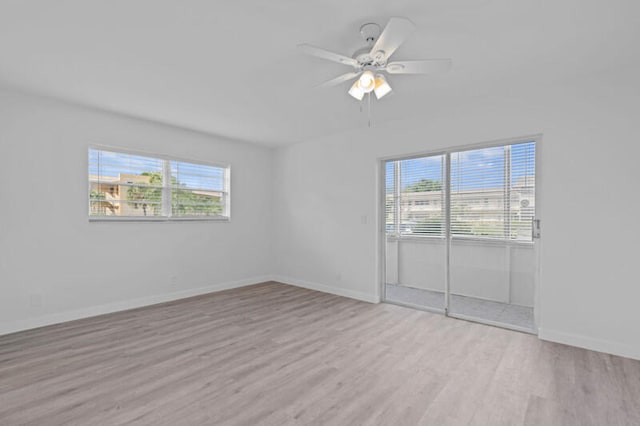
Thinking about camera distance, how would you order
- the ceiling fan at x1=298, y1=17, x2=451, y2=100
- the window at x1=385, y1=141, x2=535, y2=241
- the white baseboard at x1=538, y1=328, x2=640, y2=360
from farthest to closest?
the window at x1=385, y1=141, x2=535, y2=241
the white baseboard at x1=538, y1=328, x2=640, y2=360
the ceiling fan at x1=298, y1=17, x2=451, y2=100

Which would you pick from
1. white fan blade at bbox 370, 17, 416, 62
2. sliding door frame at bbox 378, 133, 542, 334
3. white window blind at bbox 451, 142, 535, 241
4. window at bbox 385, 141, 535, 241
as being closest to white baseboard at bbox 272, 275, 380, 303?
sliding door frame at bbox 378, 133, 542, 334

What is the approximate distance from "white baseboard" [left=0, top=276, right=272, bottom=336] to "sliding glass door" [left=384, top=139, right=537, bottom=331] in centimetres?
276

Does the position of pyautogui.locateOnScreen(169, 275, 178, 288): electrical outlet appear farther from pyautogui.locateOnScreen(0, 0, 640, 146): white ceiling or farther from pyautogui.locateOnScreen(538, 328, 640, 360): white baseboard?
pyautogui.locateOnScreen(538, 328, 640, 360): white baseboard

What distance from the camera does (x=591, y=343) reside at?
2.92 meters

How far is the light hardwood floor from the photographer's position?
1.98 metres

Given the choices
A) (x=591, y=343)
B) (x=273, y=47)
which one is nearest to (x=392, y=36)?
(x=273, y=47)

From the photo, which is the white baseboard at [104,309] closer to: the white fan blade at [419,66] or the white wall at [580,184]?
the white wall at [580,184]

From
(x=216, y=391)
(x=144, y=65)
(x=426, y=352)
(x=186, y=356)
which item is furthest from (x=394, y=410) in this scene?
(x=144, y=65)

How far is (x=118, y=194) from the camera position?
4.11 m

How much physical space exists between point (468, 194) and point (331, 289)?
8.17ft

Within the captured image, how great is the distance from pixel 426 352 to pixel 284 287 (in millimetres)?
2960

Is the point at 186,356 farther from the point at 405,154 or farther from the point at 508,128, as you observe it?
the point at 508,128

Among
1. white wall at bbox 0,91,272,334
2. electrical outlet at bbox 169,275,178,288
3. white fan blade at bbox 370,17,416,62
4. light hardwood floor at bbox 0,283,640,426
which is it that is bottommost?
light hardwood floor at bbox 0,283,640,426

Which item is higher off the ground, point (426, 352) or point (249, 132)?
point (249, 132)
